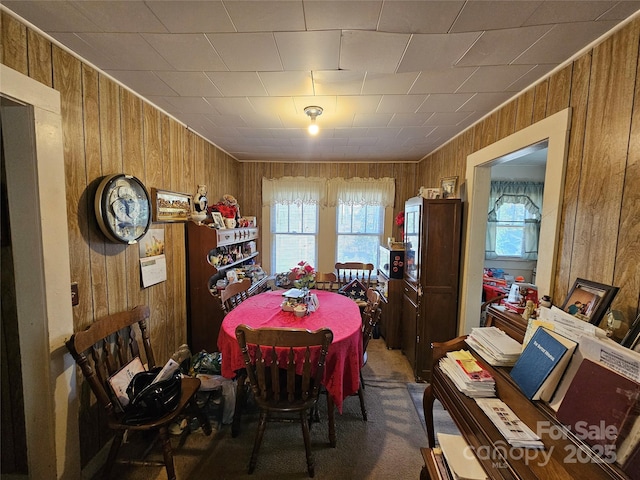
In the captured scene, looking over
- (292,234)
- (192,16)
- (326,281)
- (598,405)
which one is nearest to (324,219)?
(292,234)

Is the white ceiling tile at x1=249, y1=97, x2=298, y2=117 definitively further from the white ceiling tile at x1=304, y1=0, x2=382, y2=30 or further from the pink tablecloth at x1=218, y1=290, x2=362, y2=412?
the pink tablecloth at x1=218, y1=290, x2=362, y2=412

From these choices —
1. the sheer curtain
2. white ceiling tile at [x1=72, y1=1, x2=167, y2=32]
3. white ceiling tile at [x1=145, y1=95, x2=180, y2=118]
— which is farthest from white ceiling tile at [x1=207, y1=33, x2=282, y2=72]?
the sheer curtain

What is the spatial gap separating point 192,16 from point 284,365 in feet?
6.08

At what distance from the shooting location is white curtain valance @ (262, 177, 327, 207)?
3932mm

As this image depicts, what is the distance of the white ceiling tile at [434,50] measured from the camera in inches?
47.8

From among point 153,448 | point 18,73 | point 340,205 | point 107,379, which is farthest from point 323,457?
point 340,205

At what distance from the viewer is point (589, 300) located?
1.11 meters

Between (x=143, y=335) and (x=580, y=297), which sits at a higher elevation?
(x=580, y=297)

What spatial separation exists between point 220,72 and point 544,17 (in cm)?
162

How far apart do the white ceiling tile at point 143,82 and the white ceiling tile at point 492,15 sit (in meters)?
1.72

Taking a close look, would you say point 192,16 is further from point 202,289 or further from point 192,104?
point 202,289

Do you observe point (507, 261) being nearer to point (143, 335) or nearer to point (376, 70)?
point (376, 70)

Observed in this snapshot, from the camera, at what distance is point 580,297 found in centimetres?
116

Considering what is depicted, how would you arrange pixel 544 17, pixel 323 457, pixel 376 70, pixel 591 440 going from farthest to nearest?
pixel 323 457 → pixel 376 70 → pixel 544 17 → pixel 591 440
